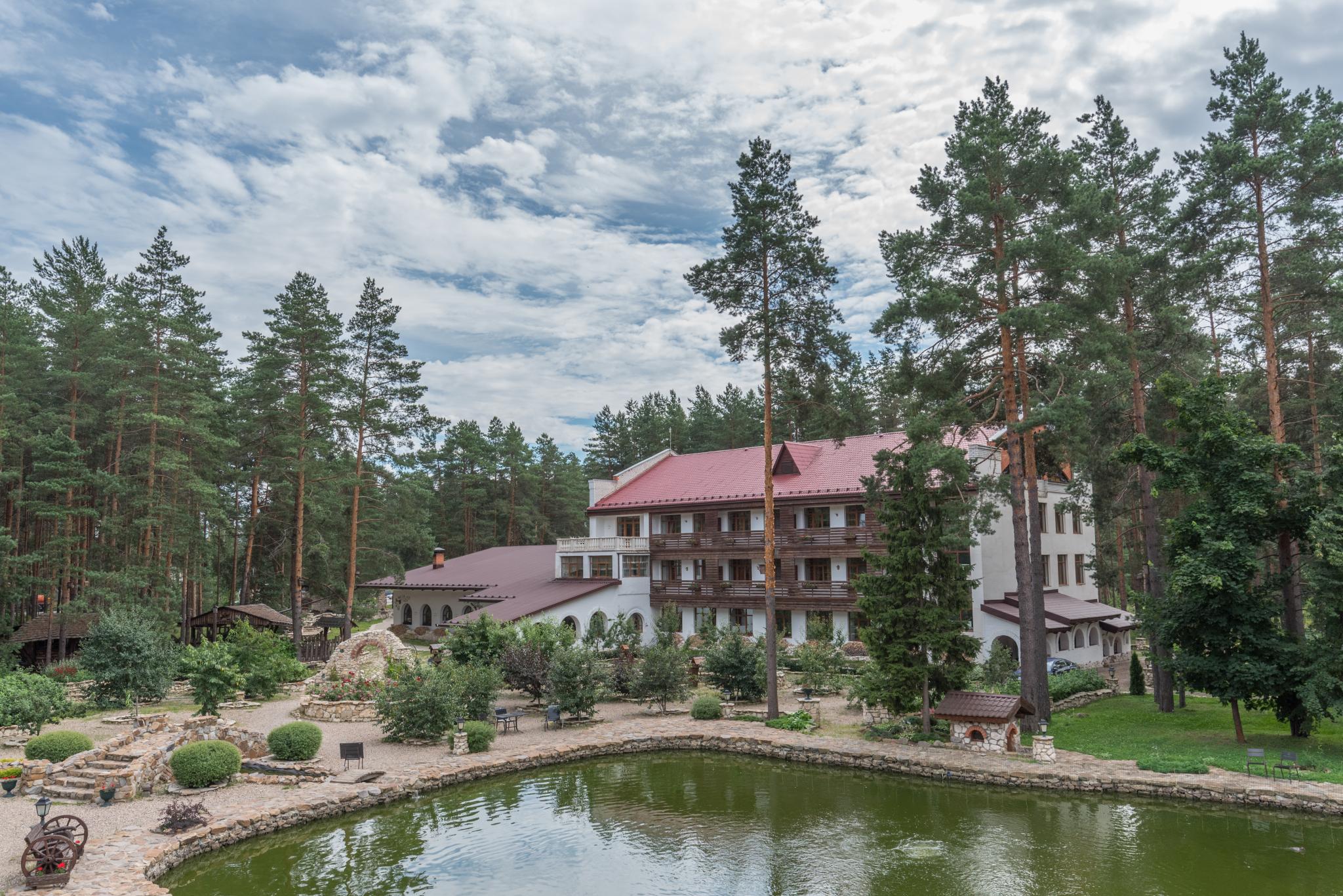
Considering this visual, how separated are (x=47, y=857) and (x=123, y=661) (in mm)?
17814

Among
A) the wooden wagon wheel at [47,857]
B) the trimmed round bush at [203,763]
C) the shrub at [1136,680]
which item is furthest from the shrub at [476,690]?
the shrub at [1136,680]

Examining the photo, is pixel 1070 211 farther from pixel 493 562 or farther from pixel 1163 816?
pixel 493 562

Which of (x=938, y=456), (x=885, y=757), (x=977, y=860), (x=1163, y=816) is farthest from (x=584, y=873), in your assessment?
(x=938, y=456)

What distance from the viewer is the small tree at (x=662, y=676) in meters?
25.8

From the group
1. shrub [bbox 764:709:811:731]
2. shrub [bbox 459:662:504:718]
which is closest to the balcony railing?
shrub [bbox 459:662:504:718]

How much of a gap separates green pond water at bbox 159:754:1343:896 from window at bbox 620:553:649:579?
82.4ft

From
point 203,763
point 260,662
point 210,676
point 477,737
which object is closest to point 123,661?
point 260,662

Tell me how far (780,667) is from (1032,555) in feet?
47.6

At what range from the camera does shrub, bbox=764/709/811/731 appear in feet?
74.3

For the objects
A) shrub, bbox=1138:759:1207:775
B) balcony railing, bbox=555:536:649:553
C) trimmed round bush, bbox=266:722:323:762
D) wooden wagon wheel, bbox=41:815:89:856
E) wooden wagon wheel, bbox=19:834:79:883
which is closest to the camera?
wooden wagon wheel, bbox=19:834:79:883

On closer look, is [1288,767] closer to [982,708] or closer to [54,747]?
[982,708]

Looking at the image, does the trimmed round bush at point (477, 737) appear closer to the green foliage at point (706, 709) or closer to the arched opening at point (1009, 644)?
the green foliage at point (706, 709)

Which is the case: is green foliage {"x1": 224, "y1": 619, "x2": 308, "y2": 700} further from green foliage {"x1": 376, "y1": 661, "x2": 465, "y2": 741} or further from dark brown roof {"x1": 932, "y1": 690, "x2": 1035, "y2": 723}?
dark brown roof {"x1": 932, "y1": 690, "x2": 1035, "y2": 723}

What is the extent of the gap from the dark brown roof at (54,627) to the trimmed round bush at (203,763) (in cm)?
2144
